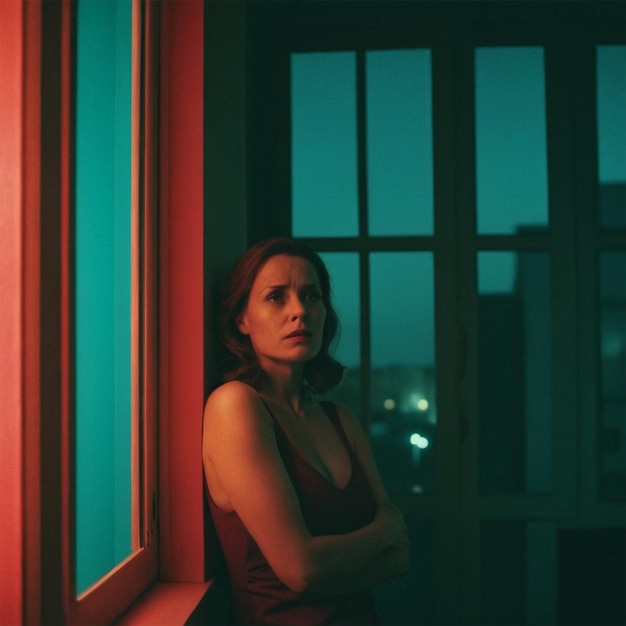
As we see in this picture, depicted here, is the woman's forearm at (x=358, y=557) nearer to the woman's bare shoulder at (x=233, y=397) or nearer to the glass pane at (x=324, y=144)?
the woman's bare shoulder at (x=233, y=397)

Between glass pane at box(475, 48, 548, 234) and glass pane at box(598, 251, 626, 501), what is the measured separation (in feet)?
1.34

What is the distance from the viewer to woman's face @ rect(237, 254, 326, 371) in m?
1.49

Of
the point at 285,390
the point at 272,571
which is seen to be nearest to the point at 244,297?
the point at 285,390

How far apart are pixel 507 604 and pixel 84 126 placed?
7.45 feet

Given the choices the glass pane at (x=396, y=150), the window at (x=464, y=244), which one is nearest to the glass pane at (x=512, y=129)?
the window at (x=464, y=244)

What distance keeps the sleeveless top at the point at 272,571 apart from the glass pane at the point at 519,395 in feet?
3.88

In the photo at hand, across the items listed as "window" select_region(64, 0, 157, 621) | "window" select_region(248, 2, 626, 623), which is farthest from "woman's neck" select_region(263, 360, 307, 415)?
"window" select_region(248, 2, 626, 623)

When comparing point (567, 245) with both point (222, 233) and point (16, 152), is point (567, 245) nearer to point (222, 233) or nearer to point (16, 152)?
point (222, 233)

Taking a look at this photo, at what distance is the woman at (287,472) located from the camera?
1.28 m

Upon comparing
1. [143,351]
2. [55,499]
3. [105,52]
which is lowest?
[55,499]

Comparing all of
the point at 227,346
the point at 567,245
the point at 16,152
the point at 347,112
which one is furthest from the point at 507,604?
the point at 16,152

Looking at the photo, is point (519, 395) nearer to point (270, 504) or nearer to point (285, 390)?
point (285, 390)

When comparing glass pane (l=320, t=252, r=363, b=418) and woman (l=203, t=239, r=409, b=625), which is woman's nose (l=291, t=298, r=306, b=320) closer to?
woman (l=203, t=239, r=409, b=625)

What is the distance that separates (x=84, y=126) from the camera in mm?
1132
